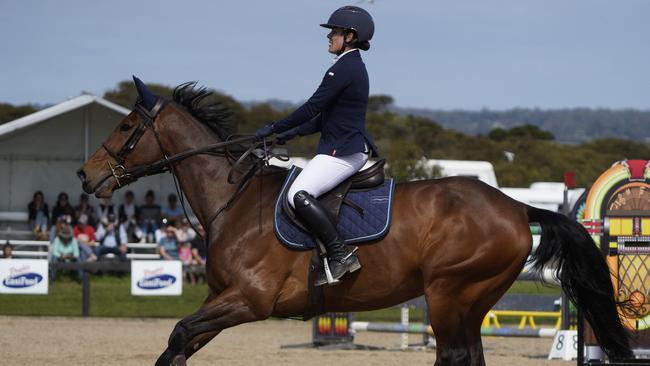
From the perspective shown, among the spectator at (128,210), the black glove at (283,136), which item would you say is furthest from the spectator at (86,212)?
the black glove at (283,136)

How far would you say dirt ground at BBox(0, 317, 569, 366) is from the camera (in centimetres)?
1129

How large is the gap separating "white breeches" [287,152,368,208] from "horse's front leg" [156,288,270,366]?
78cm

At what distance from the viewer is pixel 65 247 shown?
1970 cm

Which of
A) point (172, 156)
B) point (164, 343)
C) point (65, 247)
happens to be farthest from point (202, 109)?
point (65, 247)

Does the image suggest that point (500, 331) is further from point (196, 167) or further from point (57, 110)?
point (57, 110)

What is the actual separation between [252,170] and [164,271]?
31.4ft

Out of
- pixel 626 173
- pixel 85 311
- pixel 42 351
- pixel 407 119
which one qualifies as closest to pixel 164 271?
pixel 85 311

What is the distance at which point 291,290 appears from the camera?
7.07m

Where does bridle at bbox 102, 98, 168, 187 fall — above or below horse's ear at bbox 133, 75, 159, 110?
below

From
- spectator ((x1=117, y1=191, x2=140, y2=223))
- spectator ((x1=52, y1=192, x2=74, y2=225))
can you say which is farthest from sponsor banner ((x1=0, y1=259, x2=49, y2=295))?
spectator ((x1=117, y1=191, x2=140, y2=223))

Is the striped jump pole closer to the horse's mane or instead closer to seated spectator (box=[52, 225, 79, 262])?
the horse's mane

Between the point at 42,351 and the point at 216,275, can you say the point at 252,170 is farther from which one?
the point at 42,351

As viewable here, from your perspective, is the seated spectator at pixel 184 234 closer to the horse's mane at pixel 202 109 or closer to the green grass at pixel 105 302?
the green grass at pixel 105 302

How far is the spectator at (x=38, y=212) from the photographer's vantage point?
2180 centimetres
